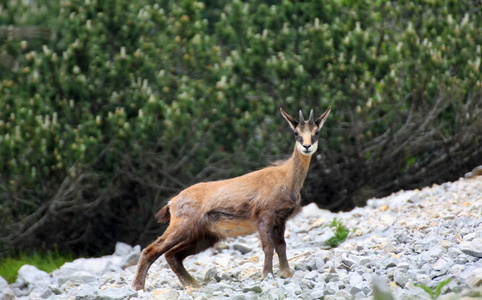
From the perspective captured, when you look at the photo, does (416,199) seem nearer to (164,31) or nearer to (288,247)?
(288,247)

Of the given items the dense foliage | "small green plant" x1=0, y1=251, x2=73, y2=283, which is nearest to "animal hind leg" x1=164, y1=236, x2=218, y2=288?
"small green plant" x1=0, y1=251, x2=73, y2=283

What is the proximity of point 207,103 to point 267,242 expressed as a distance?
479 centimetres

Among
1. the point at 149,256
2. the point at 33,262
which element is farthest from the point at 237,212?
the point at 33,262

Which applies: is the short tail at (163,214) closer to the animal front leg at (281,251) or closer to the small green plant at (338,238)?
the animal front leg at (281,251)

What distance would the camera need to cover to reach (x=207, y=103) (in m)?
10.4

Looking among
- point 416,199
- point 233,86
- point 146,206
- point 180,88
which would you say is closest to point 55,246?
point 146,206

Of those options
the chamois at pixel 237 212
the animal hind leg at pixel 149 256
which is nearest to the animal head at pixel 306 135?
the chamois at pixel 237 212

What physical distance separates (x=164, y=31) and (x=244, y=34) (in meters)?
1.51

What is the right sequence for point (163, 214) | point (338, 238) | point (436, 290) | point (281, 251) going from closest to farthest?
point (436, 290)
point (281, 251)
point (163, 214)
point (338, 238)

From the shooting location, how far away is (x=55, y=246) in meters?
10.2

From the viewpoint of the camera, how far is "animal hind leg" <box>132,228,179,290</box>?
20.4 feet

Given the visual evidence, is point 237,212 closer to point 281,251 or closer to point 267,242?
point 267,242

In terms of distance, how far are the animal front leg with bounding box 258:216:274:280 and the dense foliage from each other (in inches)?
147

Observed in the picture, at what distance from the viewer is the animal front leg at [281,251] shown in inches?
241
